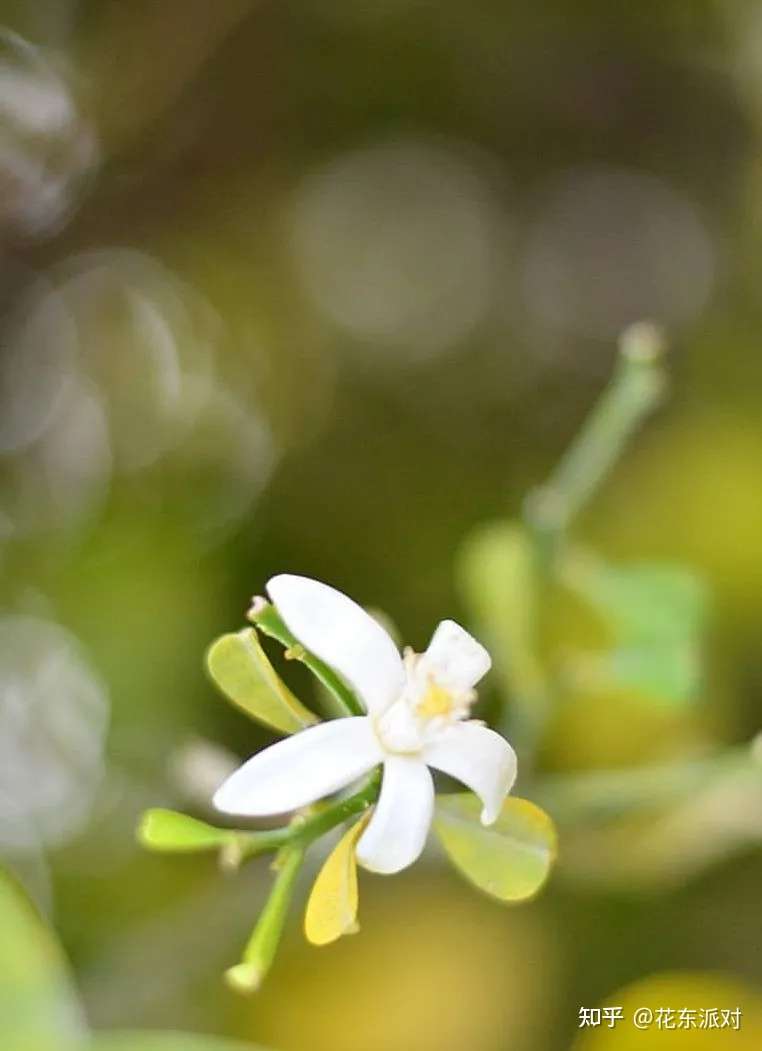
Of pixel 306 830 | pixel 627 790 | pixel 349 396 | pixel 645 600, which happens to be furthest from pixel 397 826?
pixel 349 396

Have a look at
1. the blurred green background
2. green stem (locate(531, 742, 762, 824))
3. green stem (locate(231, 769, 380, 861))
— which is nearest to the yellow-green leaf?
green stem (locate(231, 769, 380, 861))

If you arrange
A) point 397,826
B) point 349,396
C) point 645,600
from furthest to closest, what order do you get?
point 349,396, point 645,600, point 397,826

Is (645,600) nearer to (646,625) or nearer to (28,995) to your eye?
(646,625)

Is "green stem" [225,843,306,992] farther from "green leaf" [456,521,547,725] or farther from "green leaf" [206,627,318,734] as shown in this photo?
"green leaf" [456,521,547,725]

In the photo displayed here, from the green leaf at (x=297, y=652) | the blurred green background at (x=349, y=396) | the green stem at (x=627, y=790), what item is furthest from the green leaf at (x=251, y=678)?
the blurred green background at (x=349, y=396)

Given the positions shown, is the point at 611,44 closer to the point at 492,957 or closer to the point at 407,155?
the point at 407,155

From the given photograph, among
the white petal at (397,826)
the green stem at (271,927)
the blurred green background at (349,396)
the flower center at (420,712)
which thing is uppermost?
the blurred green background at (349,396)

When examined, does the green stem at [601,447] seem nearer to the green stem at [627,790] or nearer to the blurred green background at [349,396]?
the green stem at [627,790]
